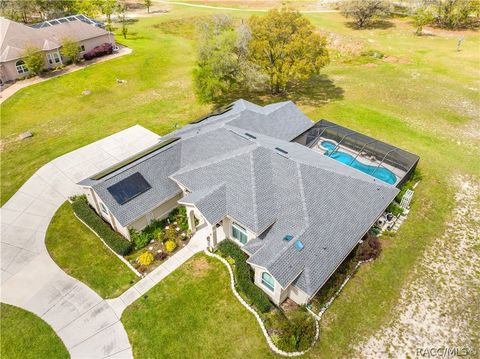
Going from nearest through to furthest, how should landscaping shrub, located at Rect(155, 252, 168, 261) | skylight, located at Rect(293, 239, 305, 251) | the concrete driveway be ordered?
the concrete driveway, skylight, located at Rect(293, 239, 305, 251), landscaping shrub, located at Rect(155, 252, 168, 261)

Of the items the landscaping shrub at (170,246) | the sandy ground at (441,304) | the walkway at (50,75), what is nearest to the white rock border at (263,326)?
the sandy ground at (441,304)

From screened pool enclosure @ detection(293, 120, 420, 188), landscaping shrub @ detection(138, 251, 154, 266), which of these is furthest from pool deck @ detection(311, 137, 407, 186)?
landscaping shrub @ detection(138, 251, 154, 266)

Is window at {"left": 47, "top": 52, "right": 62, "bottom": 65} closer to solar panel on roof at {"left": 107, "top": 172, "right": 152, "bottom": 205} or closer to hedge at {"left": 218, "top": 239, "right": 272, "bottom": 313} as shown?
solar panel on roof at {"left": 107, "top": 172, "right": 152, "bottom": 205}

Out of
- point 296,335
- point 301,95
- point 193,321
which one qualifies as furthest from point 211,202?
point 301,95

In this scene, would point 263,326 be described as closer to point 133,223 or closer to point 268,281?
point 268,281

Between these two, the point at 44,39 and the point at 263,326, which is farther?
the point at 44,39

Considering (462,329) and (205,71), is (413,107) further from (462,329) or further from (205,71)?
(462,329)

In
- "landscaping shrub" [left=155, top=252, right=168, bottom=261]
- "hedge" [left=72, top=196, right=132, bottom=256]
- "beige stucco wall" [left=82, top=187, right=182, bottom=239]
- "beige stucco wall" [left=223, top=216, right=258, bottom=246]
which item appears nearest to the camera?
"beige stucco wall" [left=223, top=216, right=258, bottom=246]
